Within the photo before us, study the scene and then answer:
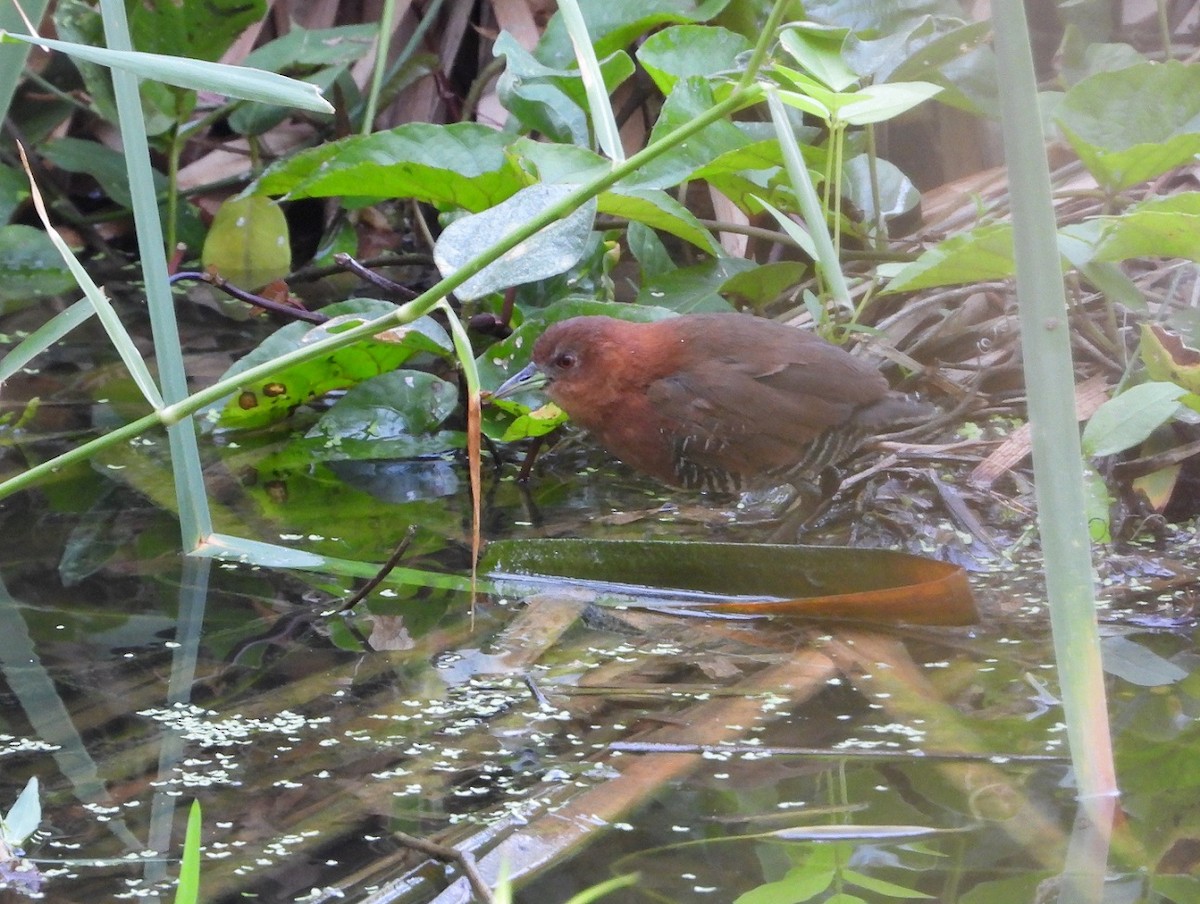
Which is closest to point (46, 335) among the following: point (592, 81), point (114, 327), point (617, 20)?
point (114, 327)

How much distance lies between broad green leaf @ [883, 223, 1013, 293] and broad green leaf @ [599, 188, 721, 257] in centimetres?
75

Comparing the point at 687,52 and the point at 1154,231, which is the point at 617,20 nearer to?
the point at 687,52

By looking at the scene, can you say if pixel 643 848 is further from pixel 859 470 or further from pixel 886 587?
pixel 859 470

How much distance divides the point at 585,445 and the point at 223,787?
193cm

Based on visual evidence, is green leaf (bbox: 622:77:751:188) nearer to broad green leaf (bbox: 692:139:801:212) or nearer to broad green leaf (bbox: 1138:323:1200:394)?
broad green leaf (bbox: 692:139:801:212)

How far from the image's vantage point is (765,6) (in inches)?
159

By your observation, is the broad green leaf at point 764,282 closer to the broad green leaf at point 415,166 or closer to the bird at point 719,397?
the bird at point 719,397

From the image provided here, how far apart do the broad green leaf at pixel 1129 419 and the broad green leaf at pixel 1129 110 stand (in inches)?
24.0

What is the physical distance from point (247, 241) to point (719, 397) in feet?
7.62

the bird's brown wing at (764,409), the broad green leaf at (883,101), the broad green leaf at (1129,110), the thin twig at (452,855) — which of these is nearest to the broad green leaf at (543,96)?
the bird's brown wing at (764,409)

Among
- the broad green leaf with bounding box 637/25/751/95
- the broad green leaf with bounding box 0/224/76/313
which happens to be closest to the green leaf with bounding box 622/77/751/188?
the broad green leaf with bounding box 637/25/751/95

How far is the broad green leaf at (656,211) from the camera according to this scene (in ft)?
10.1

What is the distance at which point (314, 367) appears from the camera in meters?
3.32

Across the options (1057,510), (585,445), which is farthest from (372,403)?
(1057,510)
